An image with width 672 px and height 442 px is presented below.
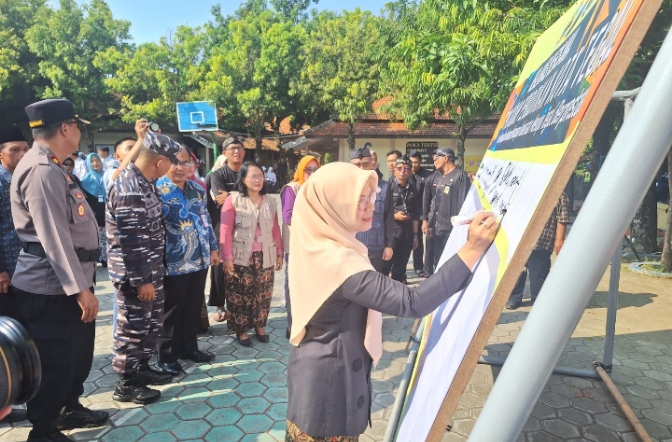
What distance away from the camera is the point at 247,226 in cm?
372

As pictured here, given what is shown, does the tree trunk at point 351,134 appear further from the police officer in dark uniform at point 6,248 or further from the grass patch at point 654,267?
the police officer in dark uniform at point 6,248

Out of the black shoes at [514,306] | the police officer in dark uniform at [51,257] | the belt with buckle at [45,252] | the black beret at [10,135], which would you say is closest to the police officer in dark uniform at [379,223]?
the black shoes at [514,306]

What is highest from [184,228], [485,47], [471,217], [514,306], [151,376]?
[485,47]

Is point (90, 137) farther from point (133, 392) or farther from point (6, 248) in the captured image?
point (133, 392)

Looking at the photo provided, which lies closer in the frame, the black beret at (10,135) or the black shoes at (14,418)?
the black shoes at (14,418)

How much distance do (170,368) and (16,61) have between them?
28724 mm

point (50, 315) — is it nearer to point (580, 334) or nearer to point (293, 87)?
point (580, 334)

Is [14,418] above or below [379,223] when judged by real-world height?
below

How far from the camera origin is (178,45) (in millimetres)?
24656

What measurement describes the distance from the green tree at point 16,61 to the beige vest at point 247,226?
26691 millimetres

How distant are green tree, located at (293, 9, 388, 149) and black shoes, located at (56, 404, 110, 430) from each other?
1540cm

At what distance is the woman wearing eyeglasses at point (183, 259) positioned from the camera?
321 cm

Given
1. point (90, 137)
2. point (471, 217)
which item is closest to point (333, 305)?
point (471, 217)
